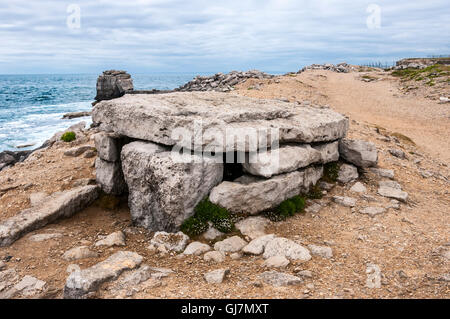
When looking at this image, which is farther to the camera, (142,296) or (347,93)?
(347,93)

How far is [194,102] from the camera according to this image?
451 inches

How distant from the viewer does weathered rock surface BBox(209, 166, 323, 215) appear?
9.12 meters

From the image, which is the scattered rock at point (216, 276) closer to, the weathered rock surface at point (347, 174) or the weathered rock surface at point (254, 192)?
the weathered rock surface at point (254, 192)

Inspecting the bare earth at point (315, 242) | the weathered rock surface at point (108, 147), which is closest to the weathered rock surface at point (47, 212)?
the bare earth at point (315, 242)

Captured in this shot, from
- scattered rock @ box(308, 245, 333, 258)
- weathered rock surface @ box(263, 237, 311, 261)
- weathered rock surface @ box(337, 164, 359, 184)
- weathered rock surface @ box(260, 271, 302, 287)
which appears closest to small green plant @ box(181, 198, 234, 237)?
weathered rock surface @ box(263, 237, 311, 261)

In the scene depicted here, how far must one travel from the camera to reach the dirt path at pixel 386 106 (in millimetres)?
21875

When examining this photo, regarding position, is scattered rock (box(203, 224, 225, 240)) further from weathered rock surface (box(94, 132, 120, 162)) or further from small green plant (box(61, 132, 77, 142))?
small green plant (box(61, 132, 77, 142))

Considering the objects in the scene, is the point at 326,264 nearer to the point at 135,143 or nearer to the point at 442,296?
the point at 442,296

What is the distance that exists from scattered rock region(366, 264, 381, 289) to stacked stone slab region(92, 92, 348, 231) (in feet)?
10.1

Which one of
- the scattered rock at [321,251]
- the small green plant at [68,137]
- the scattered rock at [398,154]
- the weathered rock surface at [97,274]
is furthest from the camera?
the small green plant at [68,137]

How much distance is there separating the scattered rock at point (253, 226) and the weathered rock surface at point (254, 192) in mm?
247

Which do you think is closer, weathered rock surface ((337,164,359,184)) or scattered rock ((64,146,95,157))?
weathered rock surface ((337,164,359,184))

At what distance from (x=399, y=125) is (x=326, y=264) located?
20.5m
